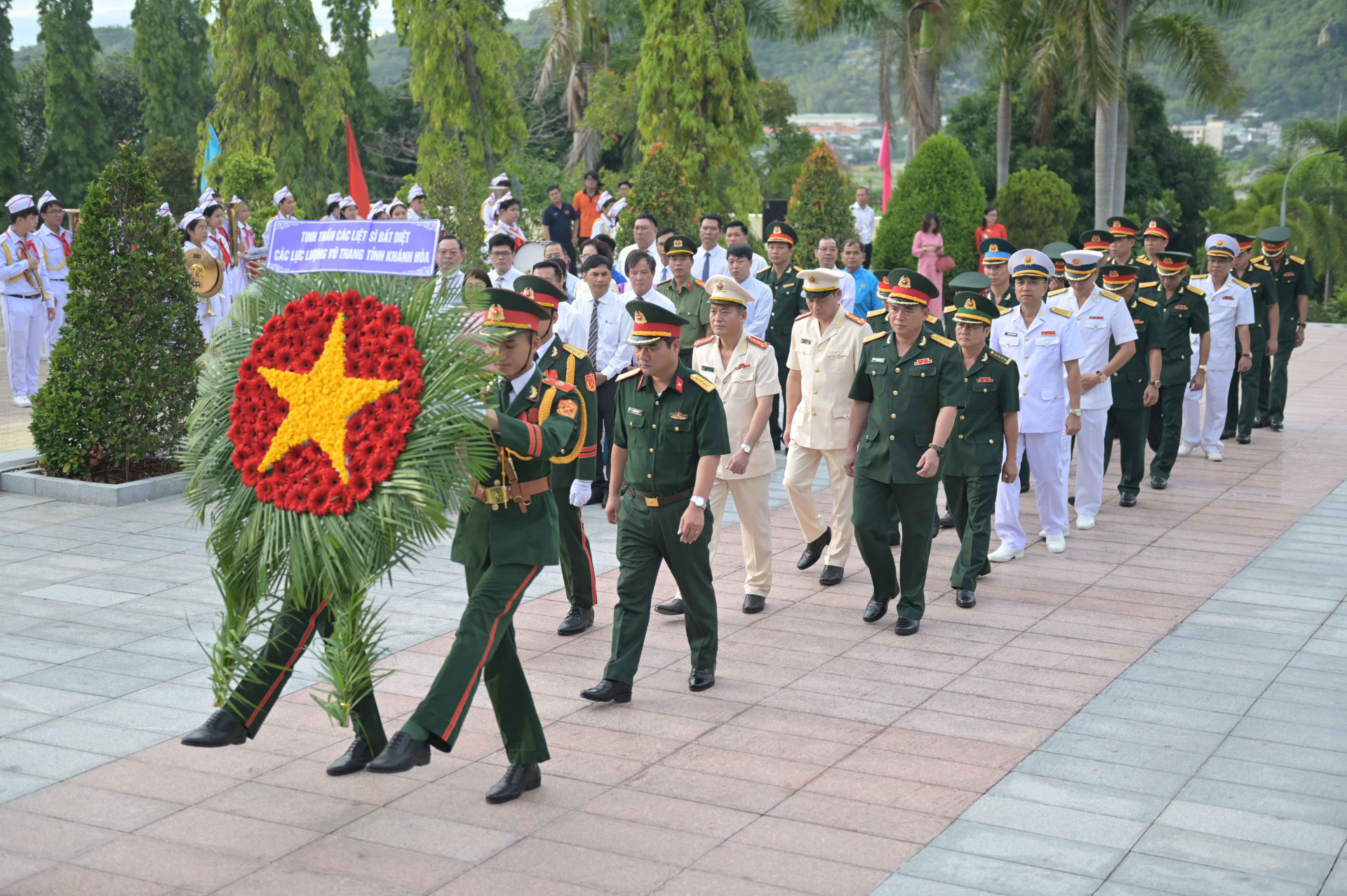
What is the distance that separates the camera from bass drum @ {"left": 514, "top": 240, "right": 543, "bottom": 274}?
11.9m

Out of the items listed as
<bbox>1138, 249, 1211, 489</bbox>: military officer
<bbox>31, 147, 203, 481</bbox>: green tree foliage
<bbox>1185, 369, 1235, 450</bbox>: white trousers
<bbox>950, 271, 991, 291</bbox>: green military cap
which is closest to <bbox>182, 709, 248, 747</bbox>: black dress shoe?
→ <bbox>950, 271, 991, 291</bbox>: green military cap

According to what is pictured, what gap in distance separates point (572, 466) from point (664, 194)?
28.9 ft

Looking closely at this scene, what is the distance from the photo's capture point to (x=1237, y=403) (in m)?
14.4

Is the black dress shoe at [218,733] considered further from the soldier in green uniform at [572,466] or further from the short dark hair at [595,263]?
the short dark hair at [595,263]

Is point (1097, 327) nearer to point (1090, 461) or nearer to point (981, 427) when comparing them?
point (1090, 461)

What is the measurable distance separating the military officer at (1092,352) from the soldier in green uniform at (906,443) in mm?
2874

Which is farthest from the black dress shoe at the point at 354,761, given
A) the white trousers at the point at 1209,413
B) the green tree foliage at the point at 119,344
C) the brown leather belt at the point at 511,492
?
the white trousers at the point at 1209,413

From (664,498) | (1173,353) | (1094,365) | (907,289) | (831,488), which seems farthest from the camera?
(1173,353)

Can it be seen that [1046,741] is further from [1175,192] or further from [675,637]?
[1175,192]

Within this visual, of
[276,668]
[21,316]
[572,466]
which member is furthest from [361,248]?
[21,316]

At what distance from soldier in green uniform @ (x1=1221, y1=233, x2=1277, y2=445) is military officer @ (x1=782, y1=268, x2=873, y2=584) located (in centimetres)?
666

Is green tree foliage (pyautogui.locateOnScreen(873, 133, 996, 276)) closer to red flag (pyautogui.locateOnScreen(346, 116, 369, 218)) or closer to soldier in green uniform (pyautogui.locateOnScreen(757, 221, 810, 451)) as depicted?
red flag (pyautogui.locateOnScreen(346, 116, 369, 218))

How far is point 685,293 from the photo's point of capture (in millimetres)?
11133

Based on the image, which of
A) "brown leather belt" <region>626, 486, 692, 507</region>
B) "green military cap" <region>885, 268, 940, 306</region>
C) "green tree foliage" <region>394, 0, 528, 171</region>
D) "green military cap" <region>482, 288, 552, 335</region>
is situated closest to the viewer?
"green military cap" <region>482, 288, 552, 335</region>
